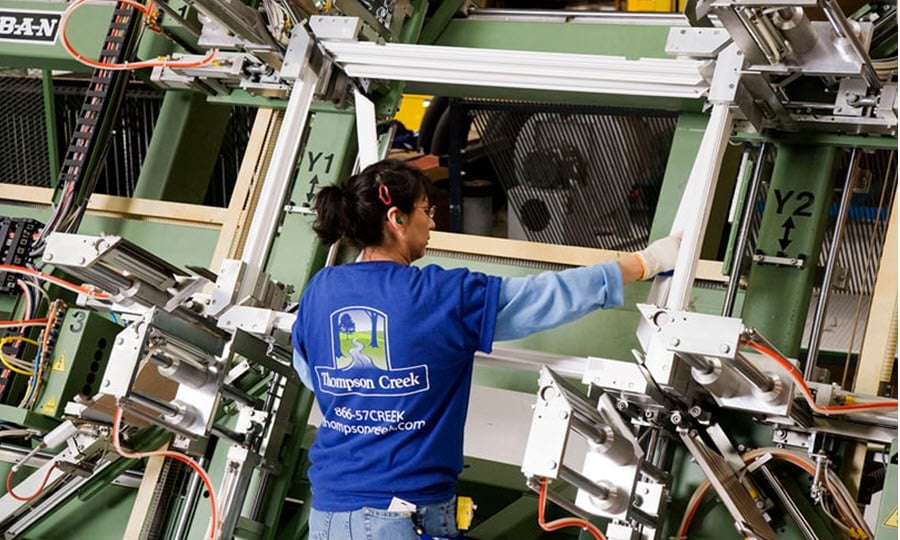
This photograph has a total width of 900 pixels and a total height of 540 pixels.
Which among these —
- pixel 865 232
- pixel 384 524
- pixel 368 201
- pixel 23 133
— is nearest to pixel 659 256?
pixel 368 201

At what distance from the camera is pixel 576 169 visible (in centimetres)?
515

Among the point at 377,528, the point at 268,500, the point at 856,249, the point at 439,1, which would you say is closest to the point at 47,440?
the point at 268,500

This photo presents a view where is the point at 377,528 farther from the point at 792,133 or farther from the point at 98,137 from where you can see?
the point at 98,137

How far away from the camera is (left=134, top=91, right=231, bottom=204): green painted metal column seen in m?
4.79

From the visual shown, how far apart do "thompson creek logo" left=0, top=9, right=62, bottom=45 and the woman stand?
2.12m

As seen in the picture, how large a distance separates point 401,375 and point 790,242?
48.5 inches

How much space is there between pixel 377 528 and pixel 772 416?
98 cm

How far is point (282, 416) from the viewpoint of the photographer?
365cm

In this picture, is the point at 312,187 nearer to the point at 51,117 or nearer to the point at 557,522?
the point at 557,522

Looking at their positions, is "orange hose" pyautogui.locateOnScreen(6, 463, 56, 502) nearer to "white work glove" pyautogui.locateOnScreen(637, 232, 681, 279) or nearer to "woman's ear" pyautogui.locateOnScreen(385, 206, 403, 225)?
"woman's ear" pyautogui.locateOnScreen(385, 206, 403, 225)

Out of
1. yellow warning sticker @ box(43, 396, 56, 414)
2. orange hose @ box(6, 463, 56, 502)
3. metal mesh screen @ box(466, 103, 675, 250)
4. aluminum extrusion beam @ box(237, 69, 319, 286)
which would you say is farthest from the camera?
metal mesh screen @ box(466, 103, 675, 250)

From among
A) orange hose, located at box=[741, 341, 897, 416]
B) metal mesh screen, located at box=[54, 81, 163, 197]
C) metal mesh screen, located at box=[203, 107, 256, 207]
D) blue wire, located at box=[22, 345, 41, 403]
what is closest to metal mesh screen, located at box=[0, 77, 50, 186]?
metal mesh screen, located at box=[54, 81, 163, 197]

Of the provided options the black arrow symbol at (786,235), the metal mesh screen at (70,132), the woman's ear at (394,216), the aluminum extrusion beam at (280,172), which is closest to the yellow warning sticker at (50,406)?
the aluminum extrusion beam at (280,172)

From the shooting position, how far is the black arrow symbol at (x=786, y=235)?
3.53 m
